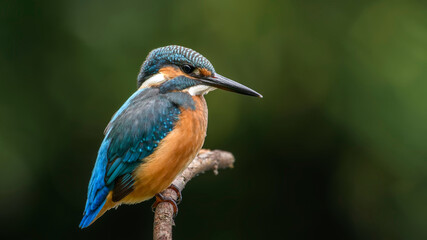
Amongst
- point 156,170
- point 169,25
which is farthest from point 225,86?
point 169,25

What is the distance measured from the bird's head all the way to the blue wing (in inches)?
5.7

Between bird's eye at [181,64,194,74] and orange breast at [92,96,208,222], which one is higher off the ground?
bird's eye at [181,64,194,74]

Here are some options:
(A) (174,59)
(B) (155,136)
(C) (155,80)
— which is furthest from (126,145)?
(A) (174,59)

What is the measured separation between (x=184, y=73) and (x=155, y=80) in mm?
151

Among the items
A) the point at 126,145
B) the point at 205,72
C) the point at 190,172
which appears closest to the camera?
the point at 126,145

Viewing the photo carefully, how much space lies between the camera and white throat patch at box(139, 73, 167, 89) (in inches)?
110

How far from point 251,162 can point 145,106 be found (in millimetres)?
1691

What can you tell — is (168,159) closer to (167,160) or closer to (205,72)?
(167,160)

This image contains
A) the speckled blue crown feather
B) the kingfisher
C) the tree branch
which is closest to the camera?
the tree branch

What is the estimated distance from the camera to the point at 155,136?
8.63 feet

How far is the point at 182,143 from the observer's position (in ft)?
8.66

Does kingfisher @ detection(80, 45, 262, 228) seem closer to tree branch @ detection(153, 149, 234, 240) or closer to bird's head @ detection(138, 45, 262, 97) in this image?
bird's head @ detection(138, 45, 262, 97)

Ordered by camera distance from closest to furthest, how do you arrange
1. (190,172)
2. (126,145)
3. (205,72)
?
(126,145) < (205,72) < (190,172)

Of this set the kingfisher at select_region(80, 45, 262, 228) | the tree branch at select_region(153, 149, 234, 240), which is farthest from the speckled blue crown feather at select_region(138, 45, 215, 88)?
the tree branch at select_region(153, 149, 234, 240)
